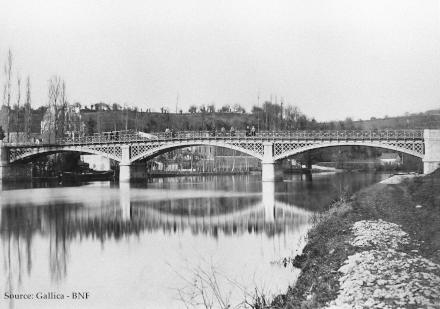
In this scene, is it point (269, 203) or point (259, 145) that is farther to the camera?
point (259, 145)

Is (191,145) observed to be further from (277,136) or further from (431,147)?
(431,147)

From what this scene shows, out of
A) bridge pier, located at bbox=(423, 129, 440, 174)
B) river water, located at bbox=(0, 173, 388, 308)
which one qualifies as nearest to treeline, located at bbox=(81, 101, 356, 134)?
bridge pier, located at bbox=(423, 129, 440, 174)

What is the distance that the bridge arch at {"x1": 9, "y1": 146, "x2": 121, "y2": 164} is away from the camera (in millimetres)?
71938

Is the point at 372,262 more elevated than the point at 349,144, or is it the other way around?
the point at 349,144

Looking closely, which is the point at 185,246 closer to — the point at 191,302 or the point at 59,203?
the point at 191,302

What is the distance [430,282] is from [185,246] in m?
12.3

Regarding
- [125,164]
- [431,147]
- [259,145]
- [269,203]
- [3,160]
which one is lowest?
[269,203]

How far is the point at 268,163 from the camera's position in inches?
2443

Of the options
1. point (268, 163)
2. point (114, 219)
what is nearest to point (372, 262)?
point (114, 219)

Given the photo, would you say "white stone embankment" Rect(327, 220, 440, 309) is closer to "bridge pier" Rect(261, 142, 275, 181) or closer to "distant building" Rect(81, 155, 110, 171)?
"bridge pier" Rect(261, 142, 275, 181)

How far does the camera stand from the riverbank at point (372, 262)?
404 inches

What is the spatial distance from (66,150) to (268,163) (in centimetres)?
3005

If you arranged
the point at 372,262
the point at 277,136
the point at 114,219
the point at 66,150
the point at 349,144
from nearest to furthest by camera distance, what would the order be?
the point at 372,262, the point at 114,219, the point at 349,144, the point at 277,136, the point at 66,150

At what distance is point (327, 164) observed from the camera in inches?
4510
